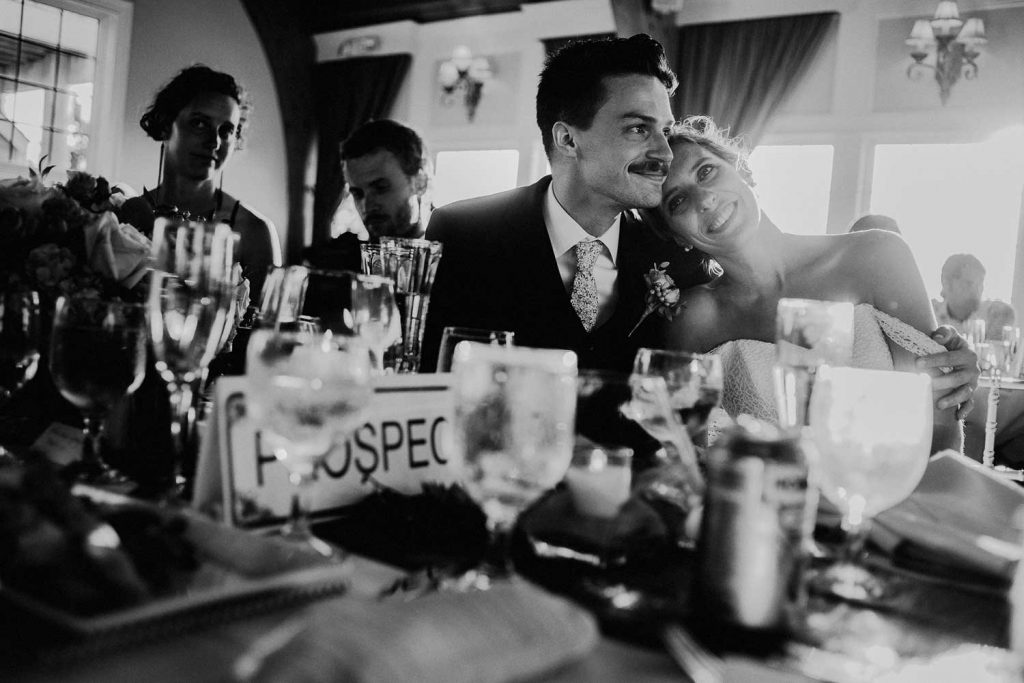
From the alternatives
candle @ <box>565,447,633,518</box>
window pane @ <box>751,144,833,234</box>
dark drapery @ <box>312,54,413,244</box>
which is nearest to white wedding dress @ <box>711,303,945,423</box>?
candle @ <box>565,447,633,518</box>

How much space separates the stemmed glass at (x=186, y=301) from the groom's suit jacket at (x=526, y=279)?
1.14 metres

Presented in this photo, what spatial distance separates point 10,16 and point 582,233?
19.6 feet

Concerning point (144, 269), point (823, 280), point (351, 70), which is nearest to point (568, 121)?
point (823, 280)

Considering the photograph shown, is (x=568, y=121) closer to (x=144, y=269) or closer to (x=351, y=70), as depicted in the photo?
(x=144, y=269)

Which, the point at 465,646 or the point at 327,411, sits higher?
the point at 327,411

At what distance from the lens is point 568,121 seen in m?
2.75

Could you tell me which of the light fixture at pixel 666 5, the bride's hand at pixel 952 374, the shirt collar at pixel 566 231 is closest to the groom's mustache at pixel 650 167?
the shirt collar at pixel 566 231

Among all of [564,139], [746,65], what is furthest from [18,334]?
[746,65]

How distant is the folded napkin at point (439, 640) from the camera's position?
46cm

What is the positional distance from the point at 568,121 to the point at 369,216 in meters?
1.06

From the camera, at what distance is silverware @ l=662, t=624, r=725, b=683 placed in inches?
21.9

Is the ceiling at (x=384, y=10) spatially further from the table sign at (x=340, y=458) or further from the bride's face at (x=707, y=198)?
the table sign at (x=340, y=458)

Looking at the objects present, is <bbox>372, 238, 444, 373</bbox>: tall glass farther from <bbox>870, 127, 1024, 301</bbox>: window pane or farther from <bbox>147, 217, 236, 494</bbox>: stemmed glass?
<bbox>870, 127, 1024, 301</bbox>: window pane

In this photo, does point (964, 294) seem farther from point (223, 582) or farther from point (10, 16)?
point (10, 16)
